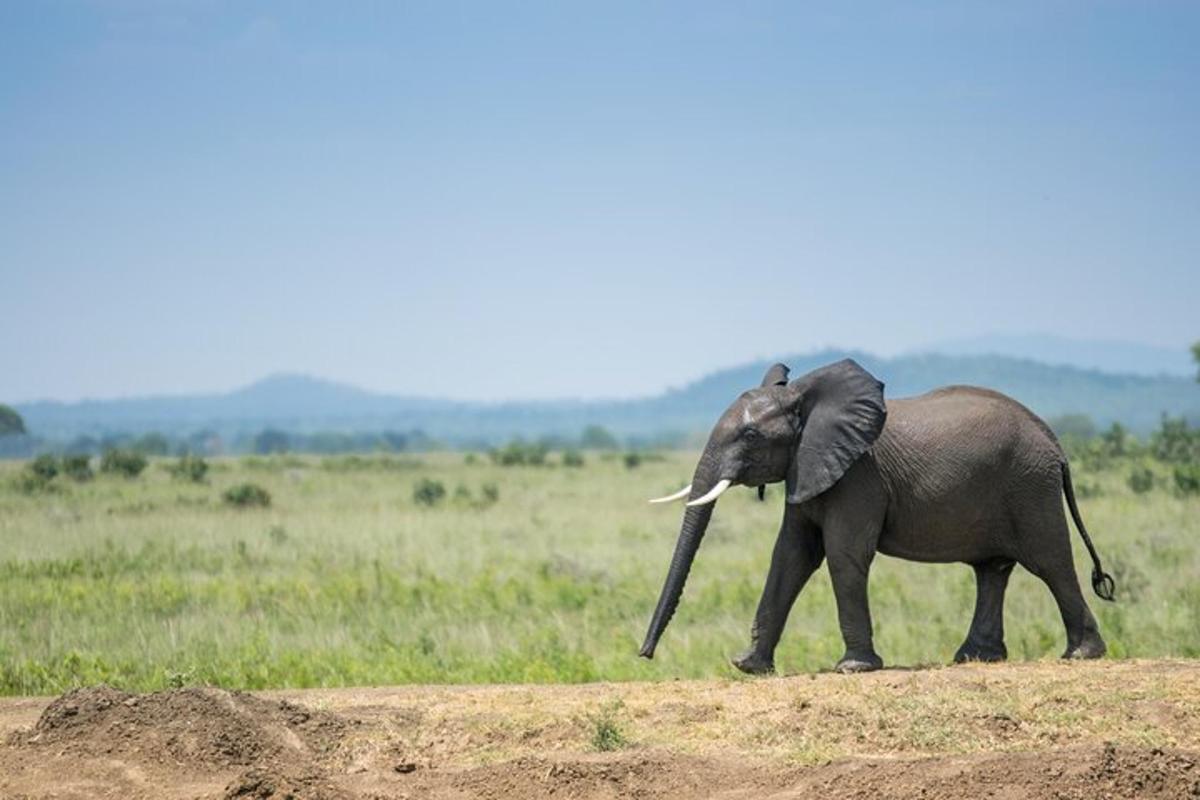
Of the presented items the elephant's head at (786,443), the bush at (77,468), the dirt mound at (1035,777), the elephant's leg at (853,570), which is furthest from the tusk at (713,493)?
the bush at (77,468)

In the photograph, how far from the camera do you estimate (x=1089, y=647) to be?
40.0ft

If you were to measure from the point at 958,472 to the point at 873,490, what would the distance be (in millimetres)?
621

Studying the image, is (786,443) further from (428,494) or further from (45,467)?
(45,467)

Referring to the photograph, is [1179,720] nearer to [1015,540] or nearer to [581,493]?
[1015,540]

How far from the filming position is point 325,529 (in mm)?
26609

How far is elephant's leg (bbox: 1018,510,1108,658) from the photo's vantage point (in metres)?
12.1

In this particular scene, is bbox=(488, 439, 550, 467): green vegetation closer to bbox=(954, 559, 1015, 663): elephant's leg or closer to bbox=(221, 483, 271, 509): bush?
bbox=(221, 483, 271, 509): bush

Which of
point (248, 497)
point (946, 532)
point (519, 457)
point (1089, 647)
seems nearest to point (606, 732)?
point (946, 532)

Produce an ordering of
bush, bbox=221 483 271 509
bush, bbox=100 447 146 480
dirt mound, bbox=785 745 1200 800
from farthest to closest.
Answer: bush, bbox=100 447 146 480, bush, bbox=221 483 271 509, dirt mound, bbox=785 745 1200 800

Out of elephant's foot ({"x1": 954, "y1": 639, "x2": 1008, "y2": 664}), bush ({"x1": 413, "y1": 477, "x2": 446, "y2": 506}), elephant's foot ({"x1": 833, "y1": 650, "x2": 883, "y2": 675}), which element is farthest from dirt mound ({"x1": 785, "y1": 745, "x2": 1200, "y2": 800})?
bush ({"x1": 413, "y1": 477, "x2": 446, "y2": 506})

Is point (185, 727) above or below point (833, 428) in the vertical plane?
below

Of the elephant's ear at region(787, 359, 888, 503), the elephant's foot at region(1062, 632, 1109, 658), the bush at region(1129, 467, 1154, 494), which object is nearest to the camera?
the elephant's ear at region(787, 359, 888, 503)

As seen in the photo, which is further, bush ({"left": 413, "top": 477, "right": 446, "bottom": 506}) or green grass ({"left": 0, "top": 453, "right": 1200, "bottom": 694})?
bush ({"left": 413, "top": 477, "right": 446, "bottom": 506})

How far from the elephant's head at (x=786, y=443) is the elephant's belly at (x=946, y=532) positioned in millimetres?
738
